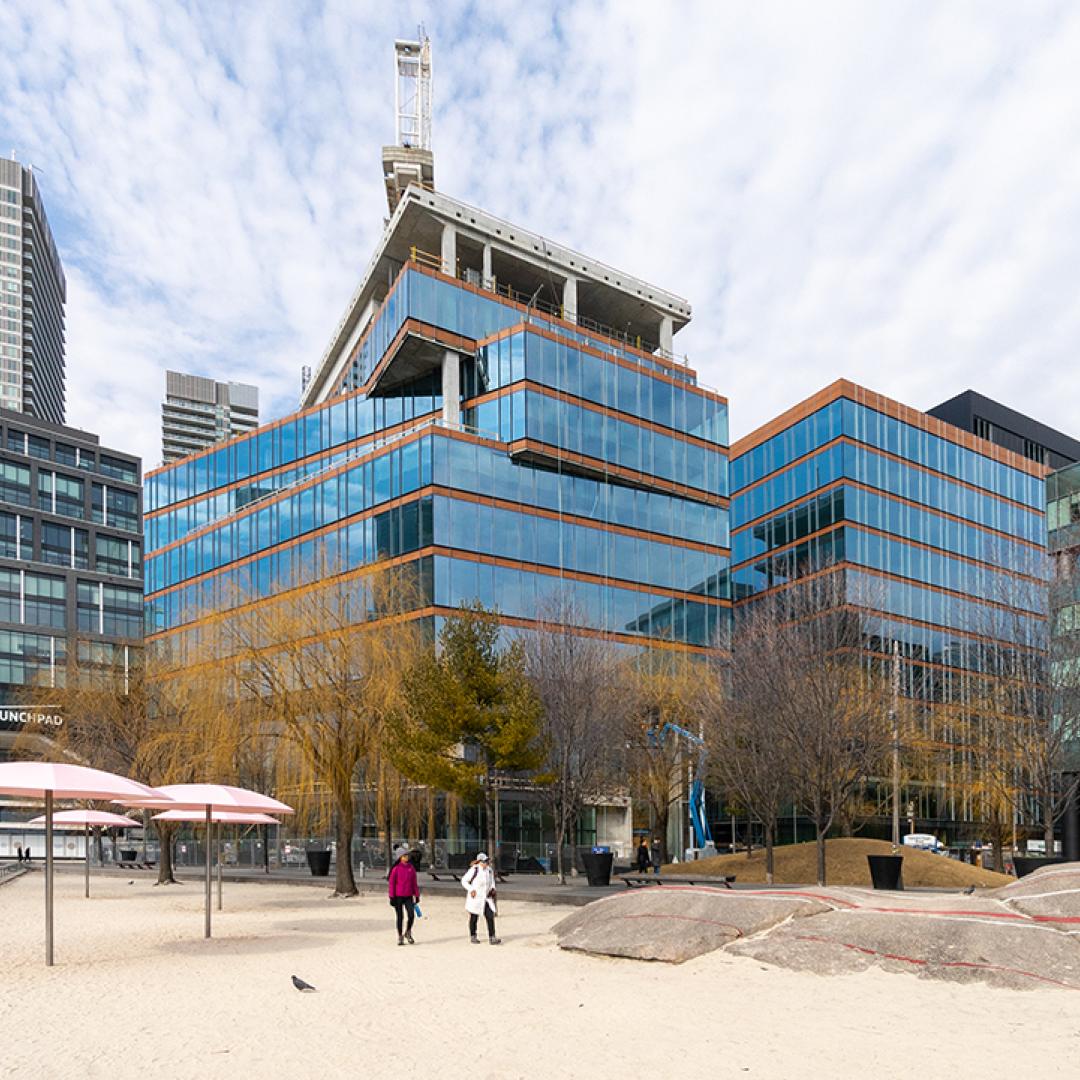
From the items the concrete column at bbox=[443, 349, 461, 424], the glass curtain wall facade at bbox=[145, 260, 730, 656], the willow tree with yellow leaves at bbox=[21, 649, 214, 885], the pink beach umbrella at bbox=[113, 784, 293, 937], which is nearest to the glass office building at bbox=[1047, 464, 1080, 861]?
the glass curtain wall facade at bbox=[145, 260, 730, 656]

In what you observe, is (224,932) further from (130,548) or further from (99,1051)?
(130,548)

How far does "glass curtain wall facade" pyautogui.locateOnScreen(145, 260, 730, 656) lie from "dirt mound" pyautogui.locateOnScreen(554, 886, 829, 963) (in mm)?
25177

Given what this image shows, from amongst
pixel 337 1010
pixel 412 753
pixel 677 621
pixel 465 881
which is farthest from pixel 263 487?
pixel 337 1010

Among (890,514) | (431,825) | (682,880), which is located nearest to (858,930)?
(682,880)

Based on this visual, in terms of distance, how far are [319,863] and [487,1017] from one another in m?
27.4

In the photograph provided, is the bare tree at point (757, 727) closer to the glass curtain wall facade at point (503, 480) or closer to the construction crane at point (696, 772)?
the construction crane at point (696, 772)

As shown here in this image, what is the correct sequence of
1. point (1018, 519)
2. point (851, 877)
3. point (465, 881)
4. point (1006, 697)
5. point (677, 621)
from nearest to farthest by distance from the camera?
point (465, 881) → point (851, 877) → point (1006, 697) → point (677, 621) → point (1018, 519)

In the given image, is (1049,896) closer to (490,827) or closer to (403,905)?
(403,905)

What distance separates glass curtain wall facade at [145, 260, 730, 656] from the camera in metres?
47.8

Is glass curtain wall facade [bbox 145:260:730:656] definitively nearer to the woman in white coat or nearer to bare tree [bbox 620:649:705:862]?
bare tree [bbox 620:649:705:862]

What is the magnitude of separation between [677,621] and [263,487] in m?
24.2

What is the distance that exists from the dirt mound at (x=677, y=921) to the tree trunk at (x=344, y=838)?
39.8 ft

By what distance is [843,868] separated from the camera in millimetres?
31156

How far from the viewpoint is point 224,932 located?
20.6m
